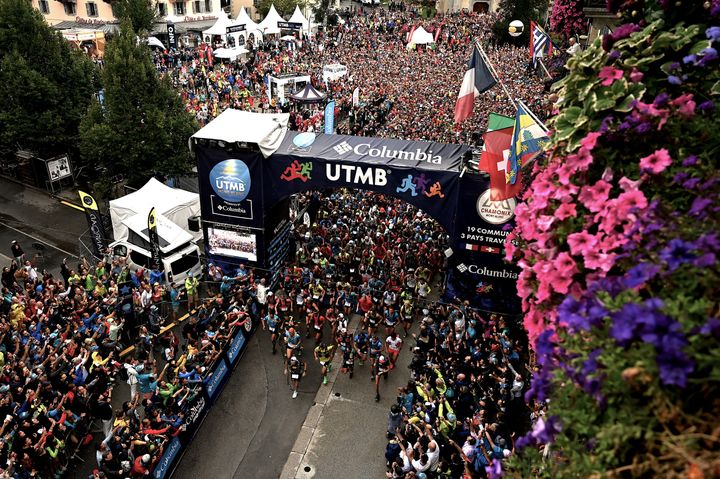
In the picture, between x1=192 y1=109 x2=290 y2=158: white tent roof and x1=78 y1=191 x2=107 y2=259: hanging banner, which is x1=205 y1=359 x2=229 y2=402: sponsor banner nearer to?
x1=192 y1=109 x2=290 y2=158: white tent roof

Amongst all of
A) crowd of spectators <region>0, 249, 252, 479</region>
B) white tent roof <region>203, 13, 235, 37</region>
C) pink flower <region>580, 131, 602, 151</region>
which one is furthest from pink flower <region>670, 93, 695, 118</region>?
white tent roof <region>203, 13, 235, 37</region>

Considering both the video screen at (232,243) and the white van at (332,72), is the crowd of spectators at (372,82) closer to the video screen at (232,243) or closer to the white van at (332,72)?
the white van at (332,72)

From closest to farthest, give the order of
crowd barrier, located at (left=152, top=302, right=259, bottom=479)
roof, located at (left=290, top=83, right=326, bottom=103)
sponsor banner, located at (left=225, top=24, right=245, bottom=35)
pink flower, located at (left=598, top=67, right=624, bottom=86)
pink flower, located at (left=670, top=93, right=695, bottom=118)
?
pink flower, located at (left=670, top=93, right=695, bottom=118) → pink flower, located at (left=598, top=67, right=624, bottom=86) → crowd barrier, located at (left=152, top=302, right=259, bottom=479) → roof, located at (left=290, top=83, right=326, bottom=103) → sponsor banner, located at (left=225, top=24, right=245, bottom=35)

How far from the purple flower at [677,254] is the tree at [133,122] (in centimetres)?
1899

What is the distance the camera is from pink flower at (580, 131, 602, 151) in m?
4.68

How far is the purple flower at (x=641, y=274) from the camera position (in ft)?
11.5

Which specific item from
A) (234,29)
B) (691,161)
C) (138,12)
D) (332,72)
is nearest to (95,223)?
(691,161)

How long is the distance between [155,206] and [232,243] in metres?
3.63

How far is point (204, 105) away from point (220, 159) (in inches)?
674

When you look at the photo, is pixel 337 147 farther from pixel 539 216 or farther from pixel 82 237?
pixel 82 237

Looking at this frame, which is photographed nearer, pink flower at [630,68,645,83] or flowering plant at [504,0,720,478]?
flowering plant at [504,0,720,478]

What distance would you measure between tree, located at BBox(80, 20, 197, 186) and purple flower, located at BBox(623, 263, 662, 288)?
61.8 ft

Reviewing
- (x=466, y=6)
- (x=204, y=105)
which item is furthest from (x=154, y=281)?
(x=466, y=6)

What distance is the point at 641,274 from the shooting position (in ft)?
11.7
